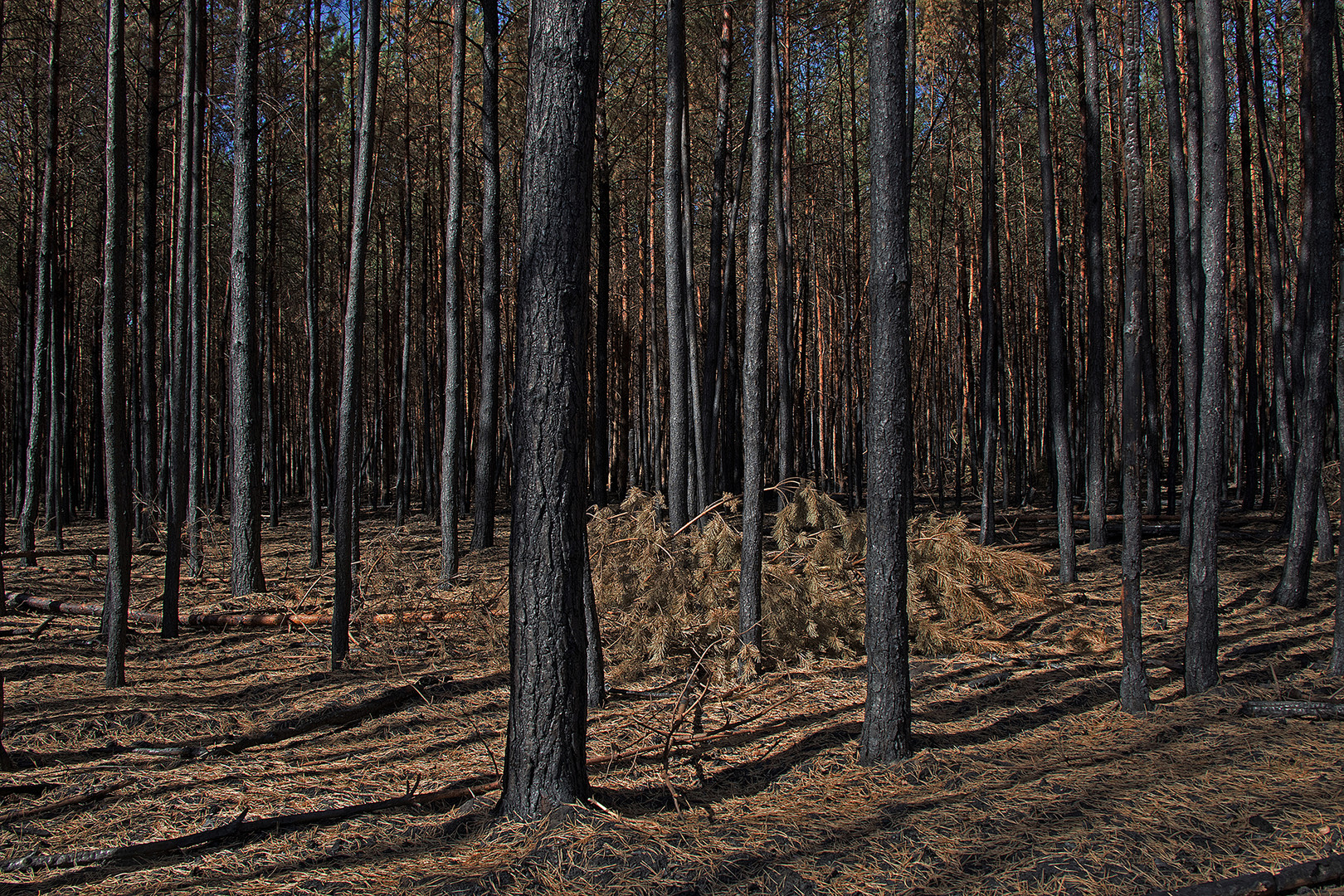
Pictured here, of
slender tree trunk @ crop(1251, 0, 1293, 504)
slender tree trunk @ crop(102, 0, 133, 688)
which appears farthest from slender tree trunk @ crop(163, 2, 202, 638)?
slender tree trunk @ crop(1251, 0, 1293, 504)

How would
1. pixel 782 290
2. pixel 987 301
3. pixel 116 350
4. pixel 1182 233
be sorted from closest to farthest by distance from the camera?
pixel 116 350 < pixel 1182 233 < pixel 987 301 < pixel 782 290

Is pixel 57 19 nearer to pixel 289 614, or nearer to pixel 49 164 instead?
pixel 49 164

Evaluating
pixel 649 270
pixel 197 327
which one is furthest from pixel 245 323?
pixel 649 270

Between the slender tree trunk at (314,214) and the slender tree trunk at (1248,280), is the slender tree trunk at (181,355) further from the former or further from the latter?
the slender tree trunk at (1248,280)

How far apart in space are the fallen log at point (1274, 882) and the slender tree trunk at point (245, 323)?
7.69 metres

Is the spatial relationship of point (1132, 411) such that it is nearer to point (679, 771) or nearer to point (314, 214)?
point (679, 771)

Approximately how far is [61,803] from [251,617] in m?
3.70

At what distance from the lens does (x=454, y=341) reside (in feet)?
29.2

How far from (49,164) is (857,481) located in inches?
472

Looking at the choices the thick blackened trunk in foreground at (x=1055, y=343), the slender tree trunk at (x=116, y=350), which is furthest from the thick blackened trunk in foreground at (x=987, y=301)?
the slender tree trunk at (x=116, y=350)

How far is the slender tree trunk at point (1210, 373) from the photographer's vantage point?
14.8 feet

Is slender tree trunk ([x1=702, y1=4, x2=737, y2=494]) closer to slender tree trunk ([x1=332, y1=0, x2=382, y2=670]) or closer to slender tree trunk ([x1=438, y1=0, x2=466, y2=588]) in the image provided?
slender tree trunk ([x1=438, y1=0, x2=466, y2=588])

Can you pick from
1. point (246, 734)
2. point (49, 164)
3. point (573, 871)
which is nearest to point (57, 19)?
point (49, 164)

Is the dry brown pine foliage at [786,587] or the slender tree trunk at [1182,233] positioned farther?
the dry brown pine foliage at [786,587]
